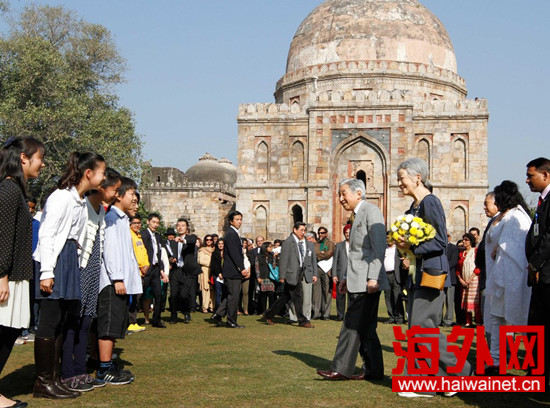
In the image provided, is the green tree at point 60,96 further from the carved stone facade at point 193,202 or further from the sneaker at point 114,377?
the sneaker at point 114,377

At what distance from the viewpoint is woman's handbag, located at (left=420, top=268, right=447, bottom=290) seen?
6047mm

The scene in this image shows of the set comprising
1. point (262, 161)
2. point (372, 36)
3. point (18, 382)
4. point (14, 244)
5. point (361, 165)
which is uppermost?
point (372, 36)

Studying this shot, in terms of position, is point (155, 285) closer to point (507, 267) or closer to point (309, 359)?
point (309, 359)

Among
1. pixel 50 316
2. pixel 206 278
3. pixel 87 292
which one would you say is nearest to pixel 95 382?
pixel 87 292

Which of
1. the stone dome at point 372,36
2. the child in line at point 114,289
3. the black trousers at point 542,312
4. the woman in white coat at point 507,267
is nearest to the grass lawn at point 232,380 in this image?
the child in line at point 114,289

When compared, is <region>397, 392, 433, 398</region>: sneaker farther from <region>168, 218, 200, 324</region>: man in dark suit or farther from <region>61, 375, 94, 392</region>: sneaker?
<region>168, 218, 200, 324</region>: man in dark suit

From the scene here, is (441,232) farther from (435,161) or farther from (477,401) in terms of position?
(435,161)

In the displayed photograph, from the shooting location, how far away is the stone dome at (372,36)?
35.7m

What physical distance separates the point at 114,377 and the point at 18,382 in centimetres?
97

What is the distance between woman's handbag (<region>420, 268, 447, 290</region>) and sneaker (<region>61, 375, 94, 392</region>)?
3.13 meters

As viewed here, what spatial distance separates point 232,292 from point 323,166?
20532mm

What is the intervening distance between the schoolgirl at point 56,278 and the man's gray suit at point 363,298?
2.52 m

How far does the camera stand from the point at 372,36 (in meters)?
35.7

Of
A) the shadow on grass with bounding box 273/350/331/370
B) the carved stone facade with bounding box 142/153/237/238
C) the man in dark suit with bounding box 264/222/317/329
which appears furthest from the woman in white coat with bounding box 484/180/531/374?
the carved stone facade with bounding box 142/153/237/238
